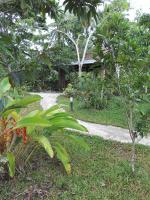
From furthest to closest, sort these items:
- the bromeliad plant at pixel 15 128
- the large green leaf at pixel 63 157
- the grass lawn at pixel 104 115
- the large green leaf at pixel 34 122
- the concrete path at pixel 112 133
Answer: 1. the grass lawn at pixel 104 115
2. the concrete path at pixel 112 133
3. the large green leaf at pixel 63 157
4. the bromeliad plant at pixel 15 128
5. the large green leaf at pixel 34 122

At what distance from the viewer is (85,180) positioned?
4.68 m

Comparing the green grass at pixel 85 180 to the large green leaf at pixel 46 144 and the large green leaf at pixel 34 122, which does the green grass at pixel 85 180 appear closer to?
the large green leaf at pixel 46 144

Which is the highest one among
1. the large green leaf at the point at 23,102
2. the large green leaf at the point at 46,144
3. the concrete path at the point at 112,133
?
the large green leaf at the point at 23,102

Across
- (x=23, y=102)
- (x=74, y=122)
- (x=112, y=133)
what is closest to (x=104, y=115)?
(x=112, y=133)

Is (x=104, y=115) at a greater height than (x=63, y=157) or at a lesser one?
lesser

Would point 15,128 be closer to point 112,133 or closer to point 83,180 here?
point 83,180

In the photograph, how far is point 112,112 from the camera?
11.8 m

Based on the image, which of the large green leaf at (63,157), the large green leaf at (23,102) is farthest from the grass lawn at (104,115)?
the large green leaf at (23,102)

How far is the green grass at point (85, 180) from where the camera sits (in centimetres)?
426

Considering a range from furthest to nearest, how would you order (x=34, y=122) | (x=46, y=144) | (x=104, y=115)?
(x=104, y=115), (x=46, y=144), (x=34, y=122)

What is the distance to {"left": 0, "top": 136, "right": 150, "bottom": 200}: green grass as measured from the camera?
426 cm

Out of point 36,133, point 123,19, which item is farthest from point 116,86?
point 36,133

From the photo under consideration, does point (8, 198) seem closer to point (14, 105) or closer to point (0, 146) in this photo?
point (0, 146)

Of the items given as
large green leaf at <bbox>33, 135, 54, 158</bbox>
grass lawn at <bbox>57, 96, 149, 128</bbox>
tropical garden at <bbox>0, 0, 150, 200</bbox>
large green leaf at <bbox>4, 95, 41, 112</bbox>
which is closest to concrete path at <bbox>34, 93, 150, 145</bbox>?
grass lawn at <bbox>57, 96, 149, 128</bbox>
